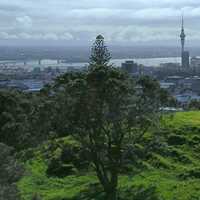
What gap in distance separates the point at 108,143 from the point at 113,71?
122 inches

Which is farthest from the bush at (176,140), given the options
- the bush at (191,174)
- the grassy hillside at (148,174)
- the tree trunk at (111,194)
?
the tree trunk at (111,194)

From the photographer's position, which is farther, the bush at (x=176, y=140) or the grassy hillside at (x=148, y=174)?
the bush at (x=176, y=140)

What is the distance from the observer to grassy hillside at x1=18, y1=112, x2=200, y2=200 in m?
21.6

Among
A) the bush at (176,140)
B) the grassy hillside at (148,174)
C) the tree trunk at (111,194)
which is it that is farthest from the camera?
the bush at (176,140)

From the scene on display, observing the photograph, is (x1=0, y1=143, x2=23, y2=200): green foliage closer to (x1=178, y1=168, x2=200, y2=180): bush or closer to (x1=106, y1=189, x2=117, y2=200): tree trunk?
(x1=106, y1=189, x2=117, y2=200): tree trunk

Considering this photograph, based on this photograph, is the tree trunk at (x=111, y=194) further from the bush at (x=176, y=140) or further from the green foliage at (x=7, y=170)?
the bush at (x=176, y=140)

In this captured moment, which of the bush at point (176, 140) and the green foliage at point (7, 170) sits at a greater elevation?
the green foliage at point (7, 170)

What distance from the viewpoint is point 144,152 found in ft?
81.3

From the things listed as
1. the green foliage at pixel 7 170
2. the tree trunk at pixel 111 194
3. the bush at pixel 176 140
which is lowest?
the tree trunk at pixel 111 194

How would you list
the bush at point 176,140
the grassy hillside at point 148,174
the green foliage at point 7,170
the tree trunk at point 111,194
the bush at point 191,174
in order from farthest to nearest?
the bush at point 176,140, the bush at point 191,174, the grassy hillside at point 148,174, the tree trunk at point 111,194, the green foliage at point 7,170

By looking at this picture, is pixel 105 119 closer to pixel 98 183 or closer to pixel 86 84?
pixel 86 84

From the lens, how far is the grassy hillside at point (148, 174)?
2158cm

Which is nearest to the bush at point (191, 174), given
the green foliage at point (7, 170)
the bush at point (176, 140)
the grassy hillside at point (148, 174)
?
the grassy hillside at point (148, 174)

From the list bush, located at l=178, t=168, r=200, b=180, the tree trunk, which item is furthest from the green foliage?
bush, located at l=178, t=168, r=200, b=180
